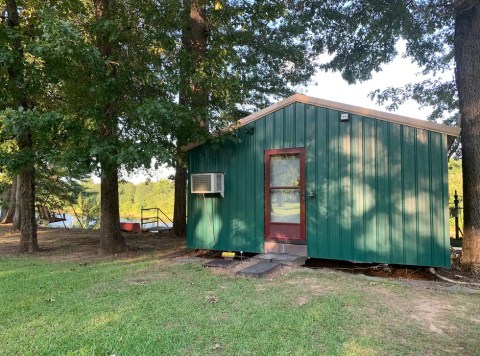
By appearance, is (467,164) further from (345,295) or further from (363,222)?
(345,295)

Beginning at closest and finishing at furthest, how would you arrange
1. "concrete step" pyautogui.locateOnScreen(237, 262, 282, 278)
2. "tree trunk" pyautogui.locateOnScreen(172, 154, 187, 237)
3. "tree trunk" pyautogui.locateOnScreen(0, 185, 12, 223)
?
"concrete step" pyautogui.locateOnScreen(237, 262, 282, 278), "tree trunk" pyautogui.locateOnScreen(172, 154, 187, 237), "tree trunk" pyautogui.locateOnScreen(0, 185, 12, 223)

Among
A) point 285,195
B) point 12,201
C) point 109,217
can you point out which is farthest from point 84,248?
point 12,201

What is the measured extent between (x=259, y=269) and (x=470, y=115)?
13.5ft

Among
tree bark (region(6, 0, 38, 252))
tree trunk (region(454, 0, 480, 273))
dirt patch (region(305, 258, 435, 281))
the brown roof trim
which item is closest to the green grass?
dirt patch (region(305, 258, 435, 281))

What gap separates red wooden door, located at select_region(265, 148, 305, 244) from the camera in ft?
20.9

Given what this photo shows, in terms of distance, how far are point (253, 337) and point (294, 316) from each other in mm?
622

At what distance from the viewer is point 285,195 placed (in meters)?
6.53

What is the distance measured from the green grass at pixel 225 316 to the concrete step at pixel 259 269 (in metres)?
0.22

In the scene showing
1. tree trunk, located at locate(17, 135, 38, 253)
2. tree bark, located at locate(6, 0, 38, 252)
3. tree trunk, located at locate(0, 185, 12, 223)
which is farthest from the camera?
tree trunk, located at locate(0, 185, 12, 223)

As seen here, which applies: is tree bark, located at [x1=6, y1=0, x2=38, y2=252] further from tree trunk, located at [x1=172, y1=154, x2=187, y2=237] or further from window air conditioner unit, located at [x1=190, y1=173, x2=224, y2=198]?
tree trunk, located at [x1=172, y1=154, x2=187, y2=237]

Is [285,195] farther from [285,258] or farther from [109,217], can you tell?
[109,217]

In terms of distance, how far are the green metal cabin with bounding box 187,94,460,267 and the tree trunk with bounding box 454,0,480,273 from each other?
64 cm

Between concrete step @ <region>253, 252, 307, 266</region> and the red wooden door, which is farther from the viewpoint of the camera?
the red wooden door

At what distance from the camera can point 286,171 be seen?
6.54 meters
